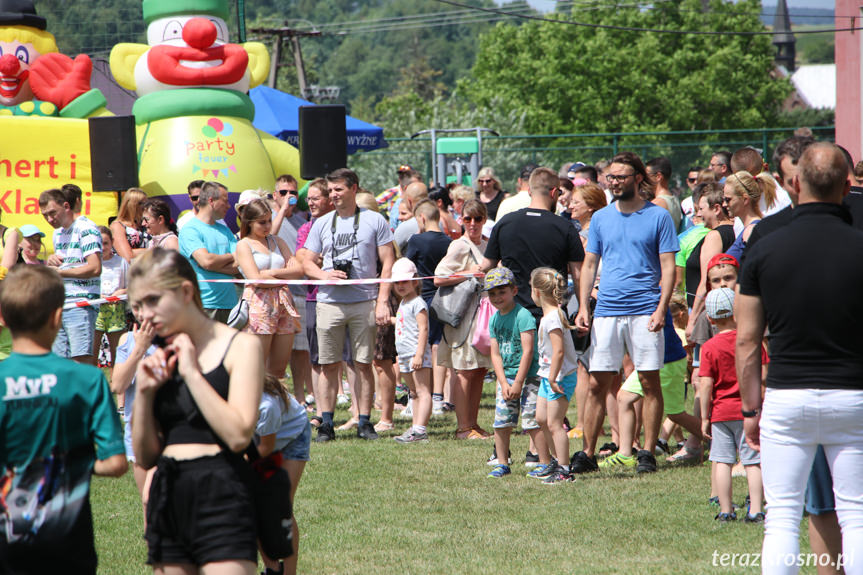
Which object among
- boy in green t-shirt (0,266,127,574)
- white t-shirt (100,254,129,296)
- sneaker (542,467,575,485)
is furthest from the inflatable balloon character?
boy in green t-shirt (0,266,127,574)

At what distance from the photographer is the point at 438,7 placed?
16250cm

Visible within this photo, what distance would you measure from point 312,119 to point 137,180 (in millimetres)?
2206


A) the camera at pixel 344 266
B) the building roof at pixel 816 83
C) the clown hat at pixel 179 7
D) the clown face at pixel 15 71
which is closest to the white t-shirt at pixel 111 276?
the camera at pixel 344 266

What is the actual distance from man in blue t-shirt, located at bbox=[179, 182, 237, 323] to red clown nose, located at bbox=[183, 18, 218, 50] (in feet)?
16.5

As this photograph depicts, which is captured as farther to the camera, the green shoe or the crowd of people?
the green shoe

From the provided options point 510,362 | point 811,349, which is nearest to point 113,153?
point 510,362

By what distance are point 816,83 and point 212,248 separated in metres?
115

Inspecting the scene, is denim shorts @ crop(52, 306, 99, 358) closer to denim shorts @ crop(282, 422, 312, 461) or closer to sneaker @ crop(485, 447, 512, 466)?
sneaker @ crop(485, 447, 512, 466)

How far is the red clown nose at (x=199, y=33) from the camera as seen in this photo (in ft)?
40.7

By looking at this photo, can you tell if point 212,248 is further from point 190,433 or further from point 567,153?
point 567,153

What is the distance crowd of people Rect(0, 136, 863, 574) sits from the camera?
320cm

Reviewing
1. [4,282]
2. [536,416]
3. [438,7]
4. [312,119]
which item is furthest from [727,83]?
[438,7]

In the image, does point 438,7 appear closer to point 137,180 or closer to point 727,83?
point 727,83

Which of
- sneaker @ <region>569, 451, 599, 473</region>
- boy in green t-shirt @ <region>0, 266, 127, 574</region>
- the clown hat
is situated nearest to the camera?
boy in green t-shirt @ <region>0, 266, 127, 574</region>
